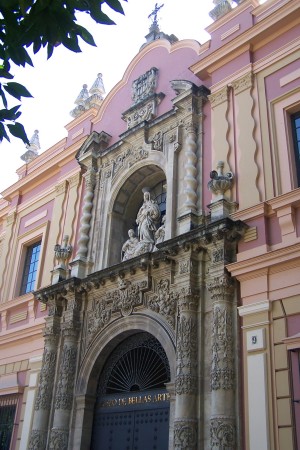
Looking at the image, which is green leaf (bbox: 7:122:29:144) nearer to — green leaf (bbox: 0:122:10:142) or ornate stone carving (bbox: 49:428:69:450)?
green leaf (bbox: 0:122:10:142)

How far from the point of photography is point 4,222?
62.0 feet

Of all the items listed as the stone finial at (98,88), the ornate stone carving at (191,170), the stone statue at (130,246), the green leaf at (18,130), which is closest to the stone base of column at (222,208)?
the ornate stone carving at (191,170)

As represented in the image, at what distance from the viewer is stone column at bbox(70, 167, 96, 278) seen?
43.6 ft

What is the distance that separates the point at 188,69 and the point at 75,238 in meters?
5.14

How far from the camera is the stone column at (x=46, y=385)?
1195 centimetres

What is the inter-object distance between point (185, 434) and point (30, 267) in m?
8.98

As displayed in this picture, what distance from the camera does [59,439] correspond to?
11.4 metres

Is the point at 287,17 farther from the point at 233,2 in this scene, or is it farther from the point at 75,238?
Answer: the point at 75,238

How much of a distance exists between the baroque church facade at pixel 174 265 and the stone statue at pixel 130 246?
0.17ft

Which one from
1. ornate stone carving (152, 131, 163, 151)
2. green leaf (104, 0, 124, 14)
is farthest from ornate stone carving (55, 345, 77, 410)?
green leaf (104, 0, 124, 14)

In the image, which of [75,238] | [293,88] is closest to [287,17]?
[293,88]

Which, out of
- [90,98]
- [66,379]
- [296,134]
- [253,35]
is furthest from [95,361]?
[90,98]

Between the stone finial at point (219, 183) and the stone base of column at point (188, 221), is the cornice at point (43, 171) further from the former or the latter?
the stone finial at point (219, 183)

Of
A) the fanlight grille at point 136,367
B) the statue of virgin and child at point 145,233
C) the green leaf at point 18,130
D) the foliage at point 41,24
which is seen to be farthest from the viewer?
the statue of virgin and child at point 145,233
